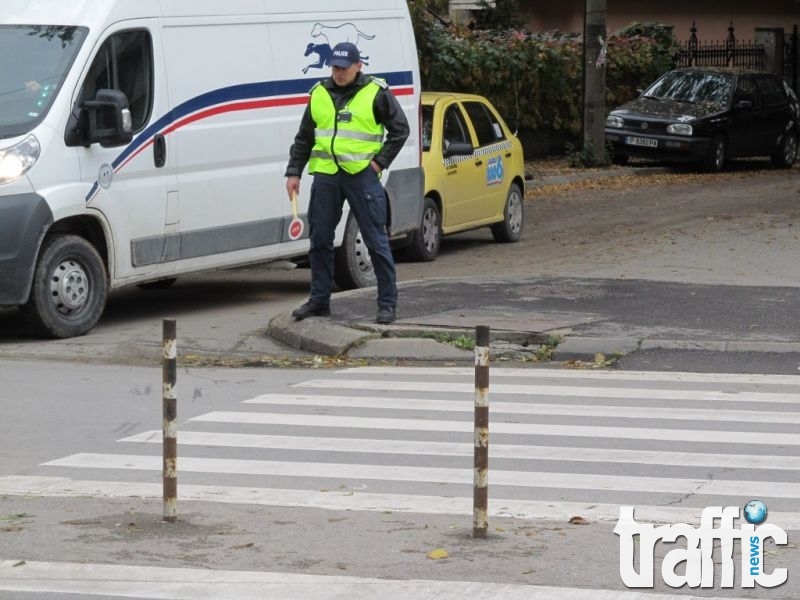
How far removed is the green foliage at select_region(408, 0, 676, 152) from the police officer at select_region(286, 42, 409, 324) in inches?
505

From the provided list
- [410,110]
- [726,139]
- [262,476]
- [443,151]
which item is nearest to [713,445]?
[262,476]

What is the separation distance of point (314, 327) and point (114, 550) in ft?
18.3

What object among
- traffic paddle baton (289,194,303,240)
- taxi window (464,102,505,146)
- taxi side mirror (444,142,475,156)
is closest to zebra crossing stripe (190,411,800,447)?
traffic paddle baton (289,194,303,240)

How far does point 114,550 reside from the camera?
6504 mm

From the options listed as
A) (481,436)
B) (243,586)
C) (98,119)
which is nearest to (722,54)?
(98,119)

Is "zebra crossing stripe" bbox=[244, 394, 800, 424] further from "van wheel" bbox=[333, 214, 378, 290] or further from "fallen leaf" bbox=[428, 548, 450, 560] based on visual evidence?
"van wheel" bbox=[333, 214, 378, 290]

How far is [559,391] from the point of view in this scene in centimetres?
1019

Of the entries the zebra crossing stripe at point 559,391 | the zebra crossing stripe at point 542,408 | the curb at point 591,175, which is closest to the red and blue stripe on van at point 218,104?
the zebra crossing stripe at point 559,391

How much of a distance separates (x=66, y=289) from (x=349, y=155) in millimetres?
2202

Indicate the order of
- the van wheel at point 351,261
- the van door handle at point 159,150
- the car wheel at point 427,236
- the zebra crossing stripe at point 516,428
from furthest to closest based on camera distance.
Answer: the car wheel at point 427,236 < the van wheel at point 351,261 < the van door handle at point 159,150 < the zebra crossing stripe at point 516,428

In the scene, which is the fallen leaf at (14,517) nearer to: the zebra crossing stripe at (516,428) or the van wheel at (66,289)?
the zebra crossing stripe at (516,428)

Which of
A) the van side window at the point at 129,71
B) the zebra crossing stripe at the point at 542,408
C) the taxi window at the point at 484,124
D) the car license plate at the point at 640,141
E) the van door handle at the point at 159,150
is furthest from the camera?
the car license plate at the point at 640,141

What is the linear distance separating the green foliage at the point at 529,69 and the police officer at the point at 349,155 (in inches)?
505

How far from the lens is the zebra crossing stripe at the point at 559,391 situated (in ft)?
32.8
